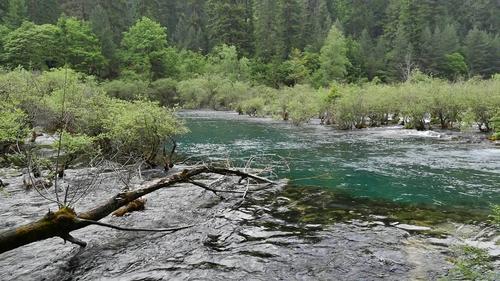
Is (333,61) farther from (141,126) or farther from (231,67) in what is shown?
(141,126)

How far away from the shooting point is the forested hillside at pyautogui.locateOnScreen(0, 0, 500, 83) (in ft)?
224

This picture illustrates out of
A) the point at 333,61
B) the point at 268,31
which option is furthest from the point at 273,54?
the point at 333,61

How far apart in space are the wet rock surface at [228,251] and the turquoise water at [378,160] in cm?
491

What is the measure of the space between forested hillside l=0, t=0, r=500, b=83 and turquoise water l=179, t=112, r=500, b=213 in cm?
3954

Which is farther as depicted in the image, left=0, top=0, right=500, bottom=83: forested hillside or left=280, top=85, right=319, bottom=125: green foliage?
left=0, top=0, right=500, bottom=83: forested hillside

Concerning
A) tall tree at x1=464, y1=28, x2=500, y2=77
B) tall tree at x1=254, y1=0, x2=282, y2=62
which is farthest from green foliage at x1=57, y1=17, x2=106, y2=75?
tall tree at x1=464, y1=28, x2=500, y2=77

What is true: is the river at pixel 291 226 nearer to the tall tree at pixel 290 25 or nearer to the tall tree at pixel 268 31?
the tall tree at pixel 268 31

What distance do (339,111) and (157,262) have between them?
33694mm

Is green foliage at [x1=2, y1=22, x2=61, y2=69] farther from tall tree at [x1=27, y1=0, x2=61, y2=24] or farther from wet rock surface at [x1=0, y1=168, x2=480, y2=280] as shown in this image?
wet rock surface at [x1=0, y1=168, x2=480, y2=280]

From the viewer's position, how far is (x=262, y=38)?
90438 mm

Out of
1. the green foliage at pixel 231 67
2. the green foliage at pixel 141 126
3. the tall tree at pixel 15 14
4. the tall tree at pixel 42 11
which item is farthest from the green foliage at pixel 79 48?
the green foliage at pixel 141 126

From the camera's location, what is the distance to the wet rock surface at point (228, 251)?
8914 mm

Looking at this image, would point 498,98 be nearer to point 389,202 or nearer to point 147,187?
point 389,202

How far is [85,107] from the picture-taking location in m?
22.6
